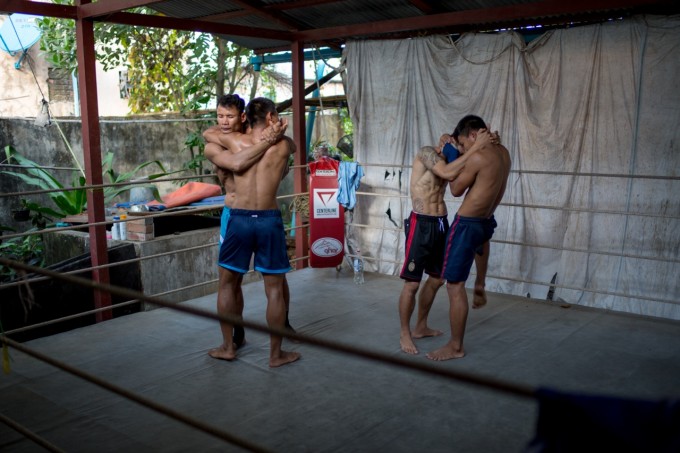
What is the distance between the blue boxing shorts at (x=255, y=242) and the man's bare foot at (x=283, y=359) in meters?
0.54


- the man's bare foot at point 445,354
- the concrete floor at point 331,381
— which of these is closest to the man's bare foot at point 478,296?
the concrete floor at point 331,381

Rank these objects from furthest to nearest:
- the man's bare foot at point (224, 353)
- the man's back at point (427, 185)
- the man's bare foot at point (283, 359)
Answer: the man's back at point (427, 185)
the man's bare foot at point (224, 353)
the man's bare foot at point (283, 359)

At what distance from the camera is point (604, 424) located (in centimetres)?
117

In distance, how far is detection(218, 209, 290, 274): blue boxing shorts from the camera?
3994mm

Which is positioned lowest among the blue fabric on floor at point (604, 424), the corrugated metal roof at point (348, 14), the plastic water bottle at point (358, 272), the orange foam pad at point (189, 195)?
the plastic water bottle at point (358, 272)

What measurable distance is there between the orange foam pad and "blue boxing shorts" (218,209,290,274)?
10.8 ft

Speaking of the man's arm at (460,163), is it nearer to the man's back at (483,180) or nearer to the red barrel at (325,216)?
the man's back at (483,180)

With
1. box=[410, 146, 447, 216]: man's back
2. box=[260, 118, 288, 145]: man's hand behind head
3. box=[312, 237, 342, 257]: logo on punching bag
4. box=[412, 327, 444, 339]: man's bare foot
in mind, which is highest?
box=[260, 118, 288, 145]: man's hand behind head

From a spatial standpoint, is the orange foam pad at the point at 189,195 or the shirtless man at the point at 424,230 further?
the orange foam pad at the point at 189,195

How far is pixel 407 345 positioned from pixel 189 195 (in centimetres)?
386

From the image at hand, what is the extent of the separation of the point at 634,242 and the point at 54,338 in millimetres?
4605

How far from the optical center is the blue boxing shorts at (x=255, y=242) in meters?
3.99

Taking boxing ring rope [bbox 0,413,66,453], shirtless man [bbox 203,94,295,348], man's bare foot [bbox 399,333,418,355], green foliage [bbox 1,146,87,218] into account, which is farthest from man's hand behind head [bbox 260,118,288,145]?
green foliage [bbox 1,146,87,218]

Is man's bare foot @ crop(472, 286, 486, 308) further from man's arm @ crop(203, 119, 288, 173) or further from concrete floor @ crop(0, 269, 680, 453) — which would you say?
man's arm @ crop(203, 119, 288, 173)
